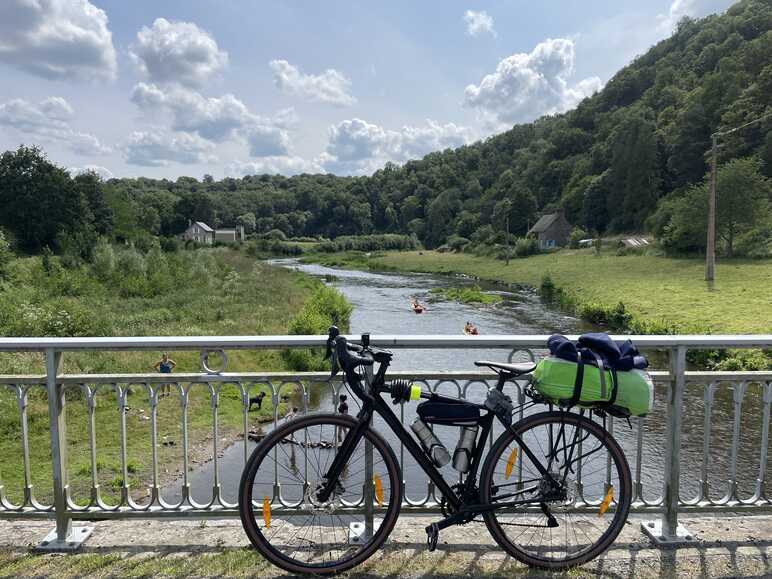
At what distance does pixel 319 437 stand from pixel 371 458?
14.9 inches

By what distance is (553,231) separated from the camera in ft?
295

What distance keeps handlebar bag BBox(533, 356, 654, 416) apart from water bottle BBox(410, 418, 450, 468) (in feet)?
2.20

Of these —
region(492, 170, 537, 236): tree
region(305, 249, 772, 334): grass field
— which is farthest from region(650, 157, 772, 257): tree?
region(492, 170, 537, 236): tree

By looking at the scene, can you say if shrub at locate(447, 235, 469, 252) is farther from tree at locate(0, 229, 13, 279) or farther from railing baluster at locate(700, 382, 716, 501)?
railing baluster at locate(700, 382, 716, 501)

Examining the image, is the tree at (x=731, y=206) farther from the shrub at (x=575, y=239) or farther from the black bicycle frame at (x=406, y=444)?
the black bicycle frame at (x=406, y=444)

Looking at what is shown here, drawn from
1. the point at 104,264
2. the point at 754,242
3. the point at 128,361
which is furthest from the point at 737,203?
the point at 104,264

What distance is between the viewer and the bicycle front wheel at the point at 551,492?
3281 mm

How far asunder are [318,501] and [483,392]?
135 centimetres

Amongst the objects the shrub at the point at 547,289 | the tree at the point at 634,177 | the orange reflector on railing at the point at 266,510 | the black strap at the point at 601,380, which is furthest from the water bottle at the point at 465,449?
the tree at the point at 634,177

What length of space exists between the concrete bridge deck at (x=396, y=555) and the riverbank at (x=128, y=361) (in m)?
4.18

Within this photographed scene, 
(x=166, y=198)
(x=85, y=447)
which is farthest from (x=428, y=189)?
(x=85, y=447)

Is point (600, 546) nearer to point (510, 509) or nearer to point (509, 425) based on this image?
point (510, 509)

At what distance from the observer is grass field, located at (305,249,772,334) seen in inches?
888

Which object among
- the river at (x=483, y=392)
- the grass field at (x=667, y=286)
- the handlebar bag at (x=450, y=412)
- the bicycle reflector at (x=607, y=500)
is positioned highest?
the handlebar bag at (x=450, y=412)
